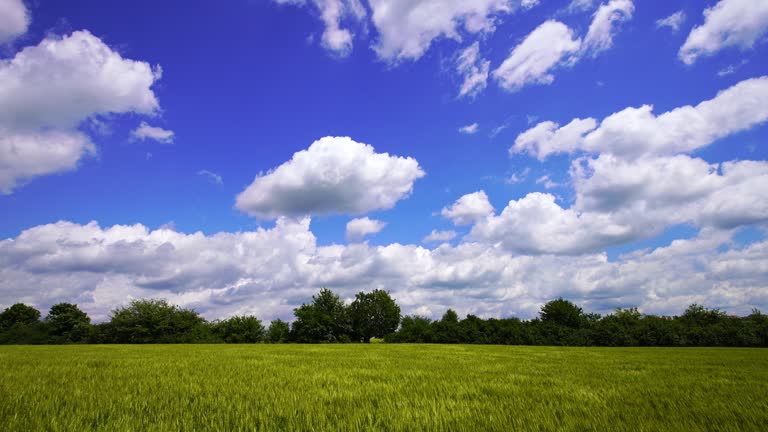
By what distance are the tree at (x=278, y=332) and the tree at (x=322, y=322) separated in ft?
4.37

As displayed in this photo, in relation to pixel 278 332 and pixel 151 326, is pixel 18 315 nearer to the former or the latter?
pixel 151 326

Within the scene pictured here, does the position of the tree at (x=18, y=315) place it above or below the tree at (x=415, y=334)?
above

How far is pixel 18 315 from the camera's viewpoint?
84.0 m

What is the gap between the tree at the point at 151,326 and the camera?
5766cm

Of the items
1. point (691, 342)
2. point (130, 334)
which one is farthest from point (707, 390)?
point (130, 334)

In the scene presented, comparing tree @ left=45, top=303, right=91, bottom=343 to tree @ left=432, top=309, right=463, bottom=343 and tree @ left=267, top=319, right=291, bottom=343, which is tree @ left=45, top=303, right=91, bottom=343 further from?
tree @ left=432, top=309, right=463, bottom=343

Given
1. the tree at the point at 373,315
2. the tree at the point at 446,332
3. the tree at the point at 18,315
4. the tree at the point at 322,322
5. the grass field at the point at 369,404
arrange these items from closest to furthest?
the grass field at the point at 369,404, the tree at the point at 446,332, the tree at the point at 322,322, the tree at the point at 373,315, the tree at the point at 18,315

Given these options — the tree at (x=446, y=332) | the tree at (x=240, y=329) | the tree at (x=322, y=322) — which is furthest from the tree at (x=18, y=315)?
the tree at (x=446, y=332)

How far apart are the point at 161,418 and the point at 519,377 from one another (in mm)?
6948

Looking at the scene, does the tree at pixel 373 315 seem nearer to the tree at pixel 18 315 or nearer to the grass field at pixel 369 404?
the grass field at pixel 369 404

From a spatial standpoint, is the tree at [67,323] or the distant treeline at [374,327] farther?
the tree at [67,323]

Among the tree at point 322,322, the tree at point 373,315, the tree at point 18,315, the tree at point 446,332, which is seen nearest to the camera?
the tree at point 446,332

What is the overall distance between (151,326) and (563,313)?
75.5m

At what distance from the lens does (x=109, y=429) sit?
12.0 ft
